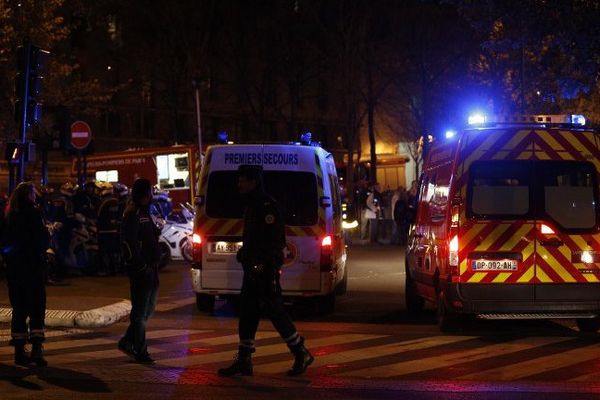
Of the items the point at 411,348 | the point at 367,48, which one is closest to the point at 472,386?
the point at 411,348

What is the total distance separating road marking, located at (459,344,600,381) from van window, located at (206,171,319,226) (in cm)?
377

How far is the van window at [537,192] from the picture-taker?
33.7ft

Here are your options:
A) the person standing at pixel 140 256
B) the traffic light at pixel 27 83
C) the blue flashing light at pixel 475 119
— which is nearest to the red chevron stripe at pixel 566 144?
the blue flashing light at pixel 475 119

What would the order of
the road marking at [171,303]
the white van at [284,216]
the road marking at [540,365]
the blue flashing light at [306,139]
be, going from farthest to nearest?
the road marking at [171,303] < the blue flashing light at [306,139] < the white van at [284,216] < the road marking at [540,365]

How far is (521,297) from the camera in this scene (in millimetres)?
10219

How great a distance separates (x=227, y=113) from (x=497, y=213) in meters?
46.8

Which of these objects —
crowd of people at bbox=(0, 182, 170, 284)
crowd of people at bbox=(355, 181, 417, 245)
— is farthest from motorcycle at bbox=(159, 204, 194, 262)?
crowd of people at bbox=(355, 181, 417, 245)

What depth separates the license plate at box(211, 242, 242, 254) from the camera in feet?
39.4

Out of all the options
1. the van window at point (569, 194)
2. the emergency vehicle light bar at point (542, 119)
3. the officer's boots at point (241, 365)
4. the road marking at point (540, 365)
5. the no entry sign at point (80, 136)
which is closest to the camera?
the officer's boots at point (241, 365)

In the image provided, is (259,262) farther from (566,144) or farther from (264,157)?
(264,157)

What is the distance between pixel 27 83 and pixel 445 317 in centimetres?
653

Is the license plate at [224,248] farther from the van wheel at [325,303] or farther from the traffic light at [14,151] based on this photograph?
the traffic light at [14,151]

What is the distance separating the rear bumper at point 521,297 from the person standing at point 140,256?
3428 mm

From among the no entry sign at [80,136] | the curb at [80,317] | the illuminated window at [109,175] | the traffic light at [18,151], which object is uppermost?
the no entry sign at [80,136]
